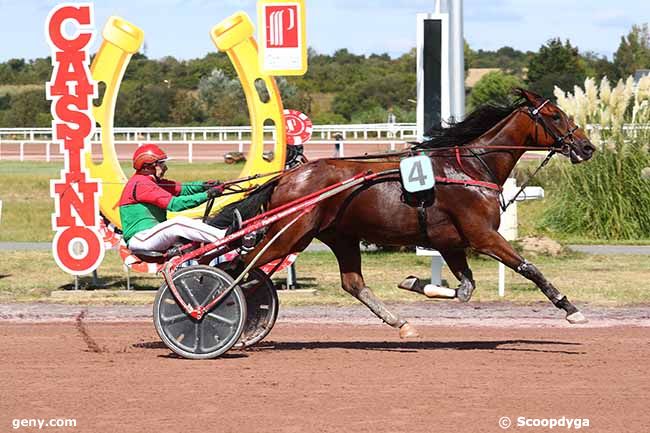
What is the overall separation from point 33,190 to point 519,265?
1993 centimetres

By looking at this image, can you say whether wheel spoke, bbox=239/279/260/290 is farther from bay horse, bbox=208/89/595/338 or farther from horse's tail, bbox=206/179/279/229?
horse's tail, bbox=206/179/279/229

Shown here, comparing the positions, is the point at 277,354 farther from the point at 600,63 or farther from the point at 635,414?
the point at 600,63

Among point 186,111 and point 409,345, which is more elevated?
point 186,111

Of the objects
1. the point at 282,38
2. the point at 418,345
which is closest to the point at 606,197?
the point at 282,38

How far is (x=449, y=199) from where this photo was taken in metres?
9.49

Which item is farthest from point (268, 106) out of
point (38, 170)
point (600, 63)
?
point (600, 63)

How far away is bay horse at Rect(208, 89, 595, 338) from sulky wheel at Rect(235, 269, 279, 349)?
14.9 inches

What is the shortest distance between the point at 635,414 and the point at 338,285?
7.78m

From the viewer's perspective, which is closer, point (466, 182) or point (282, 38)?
point (466, 182)

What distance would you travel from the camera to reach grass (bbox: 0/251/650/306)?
13758mm

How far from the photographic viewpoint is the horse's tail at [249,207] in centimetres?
972

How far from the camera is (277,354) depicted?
9.58 m

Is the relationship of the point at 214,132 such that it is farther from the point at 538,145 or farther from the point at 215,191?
the point at 538,145

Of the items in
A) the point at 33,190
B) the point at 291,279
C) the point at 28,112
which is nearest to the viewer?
the point at 291,279
